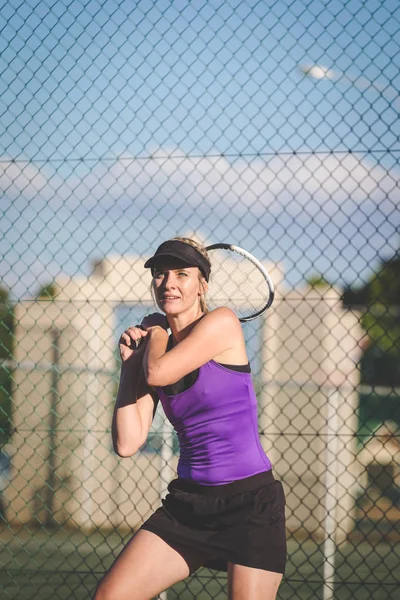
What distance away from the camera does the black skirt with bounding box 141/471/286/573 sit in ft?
9.61

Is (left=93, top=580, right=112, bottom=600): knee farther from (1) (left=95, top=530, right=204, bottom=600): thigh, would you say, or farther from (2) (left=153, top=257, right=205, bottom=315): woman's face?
(2) (left=153, top=257, right=205, bottom=315): woman's face

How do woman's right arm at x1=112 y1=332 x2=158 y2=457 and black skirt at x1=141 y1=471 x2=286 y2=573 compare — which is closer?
black skirt at x1=141 y1=471 x2=286 y2=573

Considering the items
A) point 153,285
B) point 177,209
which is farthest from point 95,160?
point 153,285

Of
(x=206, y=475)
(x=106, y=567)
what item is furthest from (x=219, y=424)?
(x=106, y=567)

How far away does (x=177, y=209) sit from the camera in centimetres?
437

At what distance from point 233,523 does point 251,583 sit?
0.70 ft

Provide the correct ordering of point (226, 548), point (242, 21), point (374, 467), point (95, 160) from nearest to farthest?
point (226, 548) → point (242, 21) → point (95, 160) → point (374, 467)

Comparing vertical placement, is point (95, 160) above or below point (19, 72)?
below

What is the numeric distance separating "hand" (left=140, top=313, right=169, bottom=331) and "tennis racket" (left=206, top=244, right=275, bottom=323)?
0.45 meters

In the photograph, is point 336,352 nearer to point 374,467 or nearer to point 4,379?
point 374,467

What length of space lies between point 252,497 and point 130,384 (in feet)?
2.17

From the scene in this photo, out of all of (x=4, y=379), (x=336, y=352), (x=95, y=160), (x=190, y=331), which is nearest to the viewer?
(x=190, y=331)

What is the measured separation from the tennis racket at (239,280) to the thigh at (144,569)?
1.06 meters

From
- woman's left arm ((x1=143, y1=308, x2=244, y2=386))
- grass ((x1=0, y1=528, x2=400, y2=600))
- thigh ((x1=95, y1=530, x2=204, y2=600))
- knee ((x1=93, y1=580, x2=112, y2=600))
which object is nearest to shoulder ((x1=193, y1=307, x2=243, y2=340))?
woman's left arm ((x1=143, y1=308, x2=244, y2=386))
